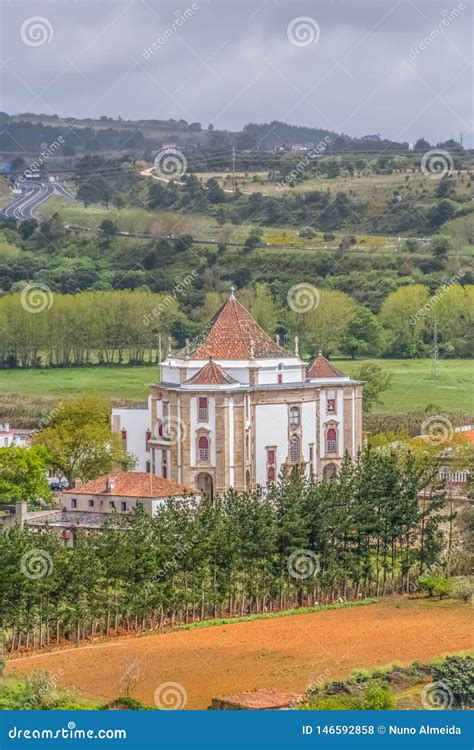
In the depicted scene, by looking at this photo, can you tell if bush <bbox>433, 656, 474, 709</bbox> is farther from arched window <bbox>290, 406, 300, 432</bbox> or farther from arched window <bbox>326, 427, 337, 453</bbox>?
arched window <bbox>326, 427, 337, 453</bbox>

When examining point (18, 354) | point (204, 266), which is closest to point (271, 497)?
point (18, 354)

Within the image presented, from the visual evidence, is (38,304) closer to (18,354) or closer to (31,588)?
(18,354)

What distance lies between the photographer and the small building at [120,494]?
2844 inches

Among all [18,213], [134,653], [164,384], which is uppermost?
[18,213]

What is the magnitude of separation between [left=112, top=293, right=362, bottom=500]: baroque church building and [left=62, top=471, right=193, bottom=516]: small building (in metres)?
5.49

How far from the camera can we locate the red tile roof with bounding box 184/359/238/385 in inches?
3140

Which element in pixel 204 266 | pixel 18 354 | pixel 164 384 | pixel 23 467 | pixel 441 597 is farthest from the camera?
pixel 204 266

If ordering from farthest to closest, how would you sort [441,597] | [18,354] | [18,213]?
1. [18,213]
2. [18,354]
3. [441,597]

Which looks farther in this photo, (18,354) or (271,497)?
(18,354)

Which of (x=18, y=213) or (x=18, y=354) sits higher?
(x=18, y=213)

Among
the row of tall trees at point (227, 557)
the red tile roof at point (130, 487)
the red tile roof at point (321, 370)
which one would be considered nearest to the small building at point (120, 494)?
the red tile roof at point (130, 487)

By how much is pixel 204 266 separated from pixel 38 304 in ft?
80.5

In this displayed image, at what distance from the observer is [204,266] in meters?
153

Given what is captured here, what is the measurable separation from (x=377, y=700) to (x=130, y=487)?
1090 inches
